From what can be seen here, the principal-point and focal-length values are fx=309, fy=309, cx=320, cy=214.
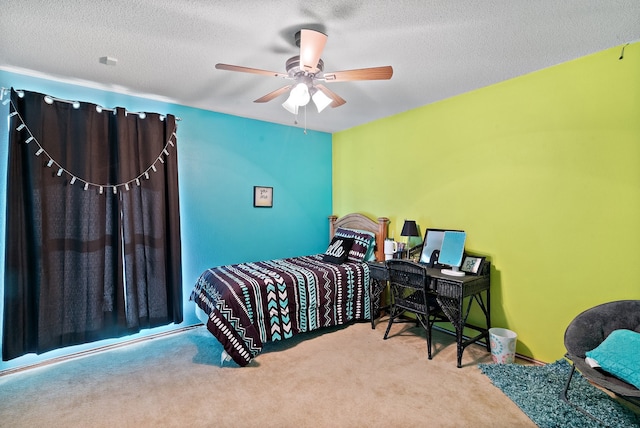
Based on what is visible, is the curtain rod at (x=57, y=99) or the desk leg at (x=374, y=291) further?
the desk leg at (x=374, y=291)

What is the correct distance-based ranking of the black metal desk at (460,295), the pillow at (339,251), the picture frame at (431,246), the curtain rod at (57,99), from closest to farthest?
the curtain rod at (57,99)
the black metal desk at (460,295)
the picture frame at (431,246)
the pillow at (339,251)

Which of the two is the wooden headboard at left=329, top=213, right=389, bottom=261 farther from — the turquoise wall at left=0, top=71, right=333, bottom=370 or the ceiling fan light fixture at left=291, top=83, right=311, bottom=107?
the ceiling fan light fixture at left=291, top=83, right=311, bottom=107

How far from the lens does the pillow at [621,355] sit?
69.5 inches

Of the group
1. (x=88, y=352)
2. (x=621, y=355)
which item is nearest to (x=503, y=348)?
(x=621, y=355)

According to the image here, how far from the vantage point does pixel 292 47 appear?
7.33 ft

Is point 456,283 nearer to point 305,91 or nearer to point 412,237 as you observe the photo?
point 412,237

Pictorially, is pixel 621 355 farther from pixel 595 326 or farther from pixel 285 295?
pixel 285 295

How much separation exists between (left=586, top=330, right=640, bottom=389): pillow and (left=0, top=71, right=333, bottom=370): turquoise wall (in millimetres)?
3331

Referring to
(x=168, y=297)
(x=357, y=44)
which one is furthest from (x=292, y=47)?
(x=168, y=297)

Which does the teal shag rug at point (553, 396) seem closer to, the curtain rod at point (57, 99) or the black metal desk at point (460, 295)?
the black metal desk at point (460, 295)

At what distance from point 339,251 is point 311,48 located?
2.45 metres

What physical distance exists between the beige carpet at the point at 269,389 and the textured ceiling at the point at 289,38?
8.17ft

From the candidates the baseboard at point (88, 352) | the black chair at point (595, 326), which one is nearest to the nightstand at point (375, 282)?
the black chair at point (595, 326)

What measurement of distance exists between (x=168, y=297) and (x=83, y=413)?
1.26m
